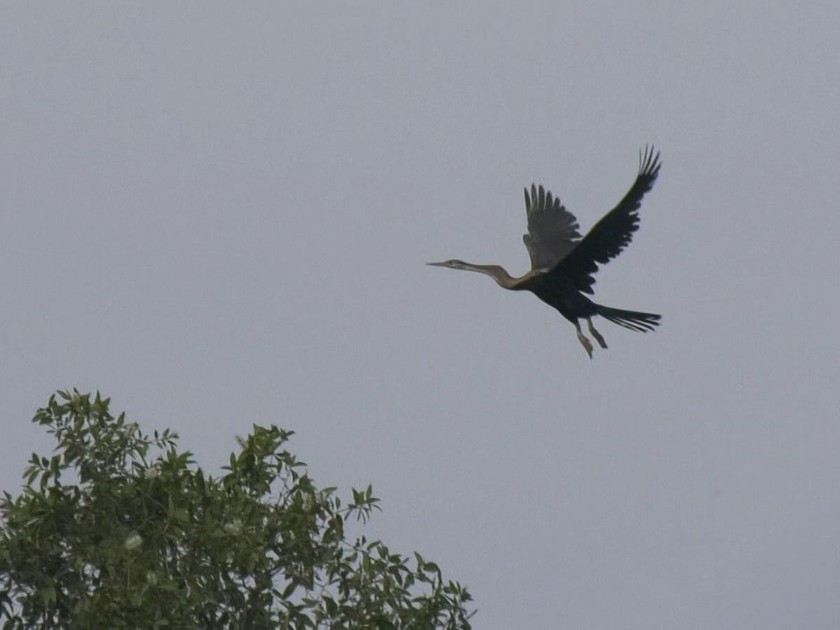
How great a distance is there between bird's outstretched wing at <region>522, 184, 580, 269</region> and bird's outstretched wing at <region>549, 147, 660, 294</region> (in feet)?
2.59

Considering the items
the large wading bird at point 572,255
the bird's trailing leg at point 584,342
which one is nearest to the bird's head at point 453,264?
the large wading bird at point 572,255

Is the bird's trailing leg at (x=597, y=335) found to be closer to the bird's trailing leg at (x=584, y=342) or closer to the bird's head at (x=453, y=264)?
the bird's trailing leg at (x=584, y=342)

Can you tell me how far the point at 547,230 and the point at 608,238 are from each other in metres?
2.17

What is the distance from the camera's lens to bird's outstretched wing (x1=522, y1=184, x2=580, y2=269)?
41.9 feet

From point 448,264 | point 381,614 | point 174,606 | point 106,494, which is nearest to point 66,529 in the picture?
point 106,494

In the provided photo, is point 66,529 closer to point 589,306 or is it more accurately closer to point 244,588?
point 244,588

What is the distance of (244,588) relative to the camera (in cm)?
852

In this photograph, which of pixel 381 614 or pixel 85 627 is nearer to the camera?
pixel 85 627

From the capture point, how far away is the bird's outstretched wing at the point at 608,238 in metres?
10.1

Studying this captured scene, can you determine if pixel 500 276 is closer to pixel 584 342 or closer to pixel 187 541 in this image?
pixel 584 342

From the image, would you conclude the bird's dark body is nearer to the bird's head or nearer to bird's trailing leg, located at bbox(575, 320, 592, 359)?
bird's trailing leg, located at bbox(575, 320, 592, 359)

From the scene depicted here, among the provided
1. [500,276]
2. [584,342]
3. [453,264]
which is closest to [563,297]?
[584,342]

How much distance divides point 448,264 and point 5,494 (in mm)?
5183

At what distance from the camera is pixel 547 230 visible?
43.4 feet
